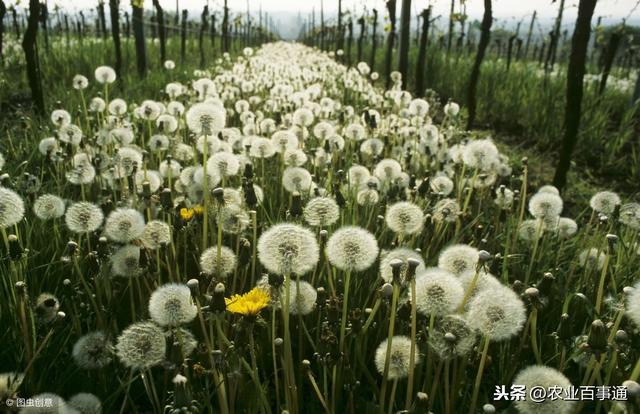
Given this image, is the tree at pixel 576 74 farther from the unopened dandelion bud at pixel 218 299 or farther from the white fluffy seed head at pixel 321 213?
the unopened dandelion bud at pixel 218 299

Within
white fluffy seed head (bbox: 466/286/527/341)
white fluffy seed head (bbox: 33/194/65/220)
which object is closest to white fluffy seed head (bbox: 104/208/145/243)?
white fluffy seed head (bbox: 33/194/65/220)

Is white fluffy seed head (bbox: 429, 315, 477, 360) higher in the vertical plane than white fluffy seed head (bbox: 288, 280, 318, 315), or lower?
higher

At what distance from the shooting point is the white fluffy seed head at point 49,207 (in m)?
2.27

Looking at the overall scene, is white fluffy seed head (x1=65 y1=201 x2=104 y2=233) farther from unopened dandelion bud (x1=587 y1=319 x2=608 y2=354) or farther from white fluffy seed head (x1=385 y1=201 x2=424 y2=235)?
unopened dandelion bud (x1=587 y1=319 x2=608 y2=354)

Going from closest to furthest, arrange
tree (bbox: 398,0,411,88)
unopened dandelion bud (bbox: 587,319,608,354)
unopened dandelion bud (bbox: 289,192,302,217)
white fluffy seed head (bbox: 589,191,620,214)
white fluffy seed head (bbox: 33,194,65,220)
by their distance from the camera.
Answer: unopened dandelion bud (bbox: 587,319,608,354), unopened dandelion bud (bbox: 289,192,302,217), white fluffy seed head (bbox: 33,194,65,220), white fluffy seed head (bbox: 589,191,620,214), tree (bbox: 398,0,411,88)

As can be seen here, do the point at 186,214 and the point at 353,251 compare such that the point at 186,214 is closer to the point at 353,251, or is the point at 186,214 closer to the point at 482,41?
the point at 353,251

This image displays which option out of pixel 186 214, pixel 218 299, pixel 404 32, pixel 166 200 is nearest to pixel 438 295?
pixel 218 299

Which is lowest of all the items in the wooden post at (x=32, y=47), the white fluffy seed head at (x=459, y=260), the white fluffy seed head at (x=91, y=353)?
the white fluffy seed head at (x=91, y=353)

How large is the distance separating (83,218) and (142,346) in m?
0.83

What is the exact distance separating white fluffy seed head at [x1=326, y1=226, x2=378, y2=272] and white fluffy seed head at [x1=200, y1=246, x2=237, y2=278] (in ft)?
1.61

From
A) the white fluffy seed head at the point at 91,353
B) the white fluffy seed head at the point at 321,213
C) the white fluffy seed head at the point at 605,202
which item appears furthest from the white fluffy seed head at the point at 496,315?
the white fluffy seed head at the point at 605,202

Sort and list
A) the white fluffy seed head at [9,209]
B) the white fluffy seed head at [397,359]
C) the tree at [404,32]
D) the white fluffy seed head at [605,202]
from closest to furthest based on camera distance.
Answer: the white fluffy seed head at [397,359], the white fluffy seed head at [9,209], the white fluffy seed head at [605,202], the tree at [404,32]

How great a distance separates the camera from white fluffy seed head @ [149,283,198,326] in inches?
58.8

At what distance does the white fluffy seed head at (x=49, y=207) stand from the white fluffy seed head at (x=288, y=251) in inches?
47.8
